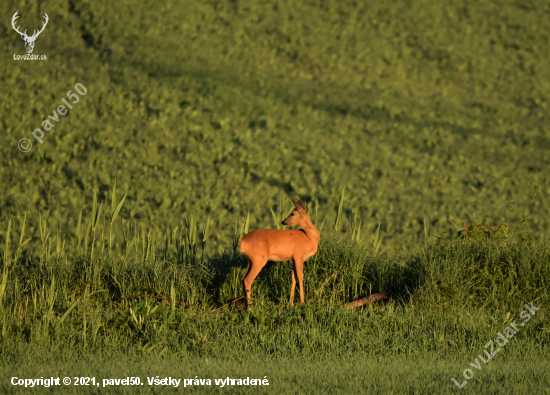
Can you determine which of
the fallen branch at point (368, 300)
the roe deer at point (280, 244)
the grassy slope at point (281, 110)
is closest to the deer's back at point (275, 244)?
the roe deer at point (280, 244)

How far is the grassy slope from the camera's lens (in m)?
9.19

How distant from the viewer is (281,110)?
37.6 ft

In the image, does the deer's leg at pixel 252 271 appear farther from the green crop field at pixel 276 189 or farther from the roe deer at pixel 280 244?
the green crop field at pixel 276 189

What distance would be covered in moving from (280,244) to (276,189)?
5.13m

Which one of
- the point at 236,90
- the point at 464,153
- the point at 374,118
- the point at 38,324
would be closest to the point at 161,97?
the point at 236,90

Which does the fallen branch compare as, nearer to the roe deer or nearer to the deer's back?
the roe deer

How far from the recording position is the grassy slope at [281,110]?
9.19 m

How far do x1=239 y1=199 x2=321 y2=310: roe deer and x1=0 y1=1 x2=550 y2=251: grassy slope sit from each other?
3.80 m

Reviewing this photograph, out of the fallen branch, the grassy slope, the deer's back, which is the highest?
the grassy slope

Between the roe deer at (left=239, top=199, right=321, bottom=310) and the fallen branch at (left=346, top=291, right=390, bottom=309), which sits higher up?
the roe deer at (left=239, top=199, right=321, bottom=310)

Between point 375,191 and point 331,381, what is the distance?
6.63 metres

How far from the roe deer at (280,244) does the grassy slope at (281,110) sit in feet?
12.5

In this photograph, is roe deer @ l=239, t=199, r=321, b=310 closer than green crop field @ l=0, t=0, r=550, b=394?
No

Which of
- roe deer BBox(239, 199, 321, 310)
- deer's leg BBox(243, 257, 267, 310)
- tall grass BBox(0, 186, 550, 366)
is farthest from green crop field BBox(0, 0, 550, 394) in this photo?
roe deer BBox(239, 199, 321, 310)
